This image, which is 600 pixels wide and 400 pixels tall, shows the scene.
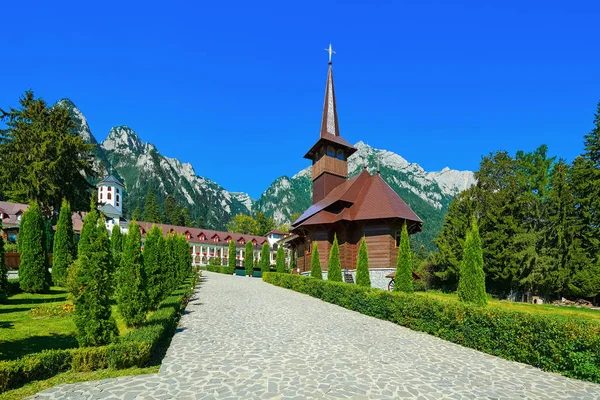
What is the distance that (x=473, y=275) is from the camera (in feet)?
41.8

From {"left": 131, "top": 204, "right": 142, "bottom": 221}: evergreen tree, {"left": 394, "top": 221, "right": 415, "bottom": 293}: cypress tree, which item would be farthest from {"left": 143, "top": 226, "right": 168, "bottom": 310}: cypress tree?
{"left": 394, "top": 221, "right": 415, "bottom": 293}: cypress tree

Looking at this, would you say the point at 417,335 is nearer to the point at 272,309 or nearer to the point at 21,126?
the point at 272,309

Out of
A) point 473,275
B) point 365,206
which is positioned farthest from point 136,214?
point 473,275

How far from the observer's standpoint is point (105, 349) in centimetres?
723

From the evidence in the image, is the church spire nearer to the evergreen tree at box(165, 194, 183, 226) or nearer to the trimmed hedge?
the trimmed hedge

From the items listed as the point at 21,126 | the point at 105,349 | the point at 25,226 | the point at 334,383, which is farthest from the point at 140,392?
the point at 21,126

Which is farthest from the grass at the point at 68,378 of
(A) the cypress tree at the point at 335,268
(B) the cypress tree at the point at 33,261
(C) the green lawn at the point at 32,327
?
(A) the cypress tree at the point at 335,268

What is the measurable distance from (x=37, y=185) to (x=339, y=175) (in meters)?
28.3

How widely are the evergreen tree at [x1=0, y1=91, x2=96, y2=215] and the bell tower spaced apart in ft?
75.4

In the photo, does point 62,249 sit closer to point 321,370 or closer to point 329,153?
point 321,370

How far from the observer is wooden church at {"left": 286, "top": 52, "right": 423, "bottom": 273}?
96.1 ft

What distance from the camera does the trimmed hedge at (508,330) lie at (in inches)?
298

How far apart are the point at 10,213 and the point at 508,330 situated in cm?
6506

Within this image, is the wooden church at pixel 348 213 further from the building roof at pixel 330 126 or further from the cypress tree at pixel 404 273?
the cypress tree at pixel 404 273
